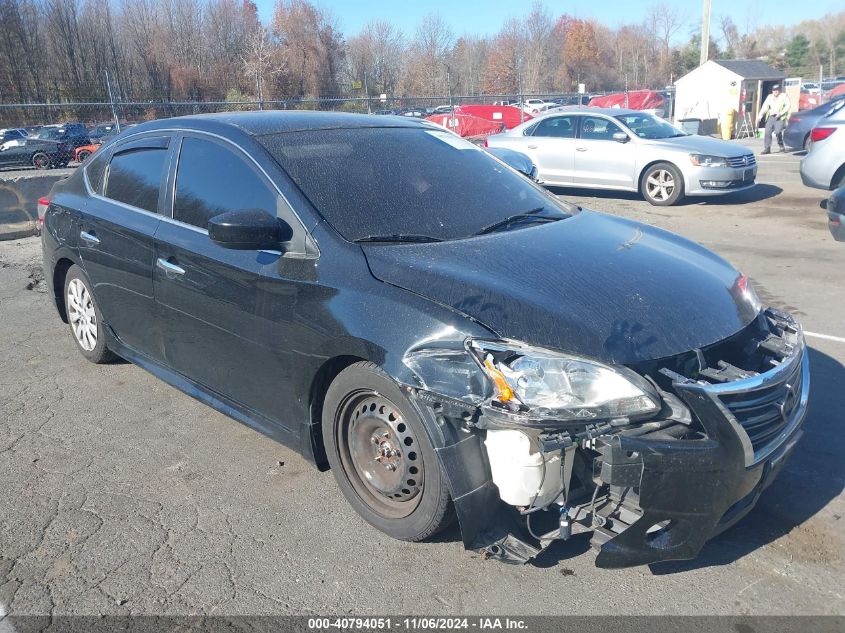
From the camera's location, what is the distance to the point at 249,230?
10.7 feet

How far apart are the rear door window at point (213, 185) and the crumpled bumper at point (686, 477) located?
1.98m

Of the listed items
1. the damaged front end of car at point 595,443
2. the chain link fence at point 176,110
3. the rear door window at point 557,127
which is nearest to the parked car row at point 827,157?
the rear door window at point 557,127

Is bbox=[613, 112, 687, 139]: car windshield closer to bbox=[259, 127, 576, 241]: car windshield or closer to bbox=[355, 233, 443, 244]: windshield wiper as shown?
bbox=[259, 127, 576, 241]: car windshield

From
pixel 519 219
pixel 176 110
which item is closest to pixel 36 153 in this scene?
pixel 176 110

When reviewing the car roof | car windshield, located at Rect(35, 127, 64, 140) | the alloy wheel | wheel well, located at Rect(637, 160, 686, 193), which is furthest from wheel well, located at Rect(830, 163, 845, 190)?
car windshield, located at Rect(35, 127, 64, 140)

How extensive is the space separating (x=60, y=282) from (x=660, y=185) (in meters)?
9.57

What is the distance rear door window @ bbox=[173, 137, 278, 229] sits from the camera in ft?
11.8

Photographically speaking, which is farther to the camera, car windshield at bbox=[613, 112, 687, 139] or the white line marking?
car windshield at bbox=[613, 112, 687, 139]

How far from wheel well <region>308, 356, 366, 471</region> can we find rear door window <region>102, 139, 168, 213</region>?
5.52 ft

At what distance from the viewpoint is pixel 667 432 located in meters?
2.56

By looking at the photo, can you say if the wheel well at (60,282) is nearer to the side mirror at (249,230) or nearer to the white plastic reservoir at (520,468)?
the side mirror at (249,230)

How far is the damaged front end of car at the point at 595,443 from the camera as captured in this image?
8.29 ft

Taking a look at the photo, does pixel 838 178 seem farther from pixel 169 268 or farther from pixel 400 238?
pixel 169 268

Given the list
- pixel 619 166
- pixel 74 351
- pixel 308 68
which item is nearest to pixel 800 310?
pixel 74 351
